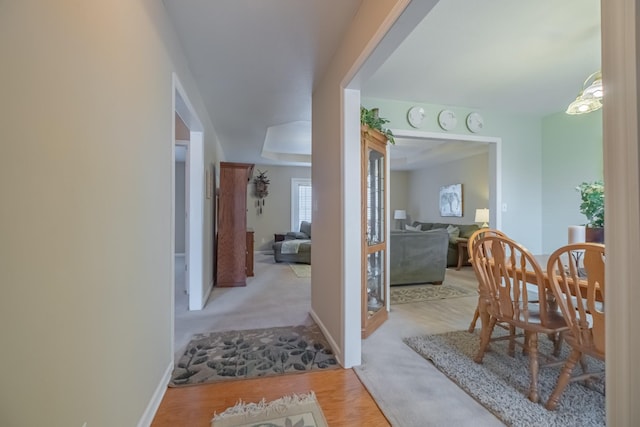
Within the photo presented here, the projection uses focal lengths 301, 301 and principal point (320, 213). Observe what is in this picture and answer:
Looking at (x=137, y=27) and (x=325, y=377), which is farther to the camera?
(x=325, y=377)

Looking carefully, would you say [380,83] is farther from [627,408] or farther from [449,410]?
[627,408]

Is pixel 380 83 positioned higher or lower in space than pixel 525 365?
higher

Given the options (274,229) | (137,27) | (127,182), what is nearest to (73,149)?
(127,182)

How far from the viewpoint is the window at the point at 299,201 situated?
26.7ft

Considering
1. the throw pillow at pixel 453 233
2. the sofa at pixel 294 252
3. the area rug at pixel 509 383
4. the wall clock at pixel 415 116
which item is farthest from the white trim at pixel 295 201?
the area rug at pixel 509 383

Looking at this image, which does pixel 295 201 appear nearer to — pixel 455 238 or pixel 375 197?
pixel 455 238

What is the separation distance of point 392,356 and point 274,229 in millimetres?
6122

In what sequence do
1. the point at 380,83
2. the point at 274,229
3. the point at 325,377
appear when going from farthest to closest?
the point at 274,229
the point at 380,83
the point at 325,377

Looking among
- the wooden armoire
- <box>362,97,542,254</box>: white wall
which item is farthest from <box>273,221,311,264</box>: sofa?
<box>362,97,542,254</box>: white wall

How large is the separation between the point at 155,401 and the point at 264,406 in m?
0.57

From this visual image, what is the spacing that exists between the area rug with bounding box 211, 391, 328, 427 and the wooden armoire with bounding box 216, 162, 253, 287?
2.76 meters

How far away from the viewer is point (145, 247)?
1.47 meters

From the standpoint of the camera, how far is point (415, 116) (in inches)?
138

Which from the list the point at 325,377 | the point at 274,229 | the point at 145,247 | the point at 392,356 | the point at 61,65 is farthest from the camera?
the point at 274,229
